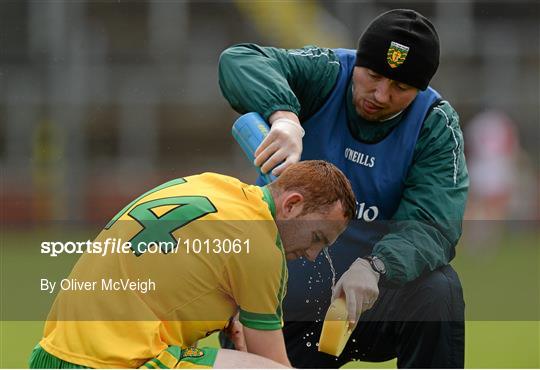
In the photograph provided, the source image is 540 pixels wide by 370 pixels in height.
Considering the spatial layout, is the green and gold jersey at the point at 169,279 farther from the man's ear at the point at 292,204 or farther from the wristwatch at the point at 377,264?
the wristwatch at the point at 377,264

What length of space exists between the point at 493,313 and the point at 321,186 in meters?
4.41

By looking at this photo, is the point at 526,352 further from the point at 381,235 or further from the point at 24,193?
the point at 24,193

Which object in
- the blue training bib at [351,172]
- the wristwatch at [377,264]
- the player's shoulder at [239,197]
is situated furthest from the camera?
the blue training bib at [351,172]

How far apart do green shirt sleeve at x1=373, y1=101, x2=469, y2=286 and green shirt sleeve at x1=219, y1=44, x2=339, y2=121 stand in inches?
17.3

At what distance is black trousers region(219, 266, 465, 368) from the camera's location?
132 inches

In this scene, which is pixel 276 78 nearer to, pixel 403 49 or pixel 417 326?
pixel 403 49

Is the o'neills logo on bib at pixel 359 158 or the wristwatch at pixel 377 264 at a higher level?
the o'neills logo on bib at pixel 359 158

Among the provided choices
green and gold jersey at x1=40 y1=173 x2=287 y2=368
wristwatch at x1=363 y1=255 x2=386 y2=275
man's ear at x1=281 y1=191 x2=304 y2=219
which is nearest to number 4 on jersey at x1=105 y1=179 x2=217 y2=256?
green and gold jersey at x1=40 y1=173 x2=287 y2=368

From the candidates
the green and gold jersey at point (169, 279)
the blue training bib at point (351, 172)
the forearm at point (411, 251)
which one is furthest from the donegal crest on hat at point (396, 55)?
the green and gold jersey at point (169, 279)

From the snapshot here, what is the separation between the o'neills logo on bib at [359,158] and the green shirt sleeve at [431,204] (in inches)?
6.1

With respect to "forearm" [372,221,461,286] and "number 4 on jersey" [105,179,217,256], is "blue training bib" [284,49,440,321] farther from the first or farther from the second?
"number 4 on jersey" [105,179,217,256]

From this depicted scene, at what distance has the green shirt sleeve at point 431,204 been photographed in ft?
10.8

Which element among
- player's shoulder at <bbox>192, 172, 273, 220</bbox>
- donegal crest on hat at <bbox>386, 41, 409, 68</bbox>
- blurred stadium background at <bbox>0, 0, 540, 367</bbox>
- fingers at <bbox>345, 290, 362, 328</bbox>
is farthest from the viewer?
blurred stadium background at <bbox>0, 0, 540, 367</bbox>

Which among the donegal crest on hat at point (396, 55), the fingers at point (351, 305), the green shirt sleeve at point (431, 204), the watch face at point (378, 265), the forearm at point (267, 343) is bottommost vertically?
the forearm at point (267, 343)
